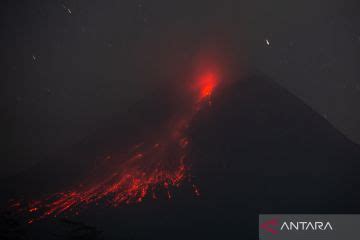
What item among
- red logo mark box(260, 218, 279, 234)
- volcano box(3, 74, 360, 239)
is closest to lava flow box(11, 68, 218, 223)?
volcano box(3, 74, 360, 239)

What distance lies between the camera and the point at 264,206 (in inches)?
1273

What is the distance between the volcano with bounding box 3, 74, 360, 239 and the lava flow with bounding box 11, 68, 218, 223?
134 centimetres

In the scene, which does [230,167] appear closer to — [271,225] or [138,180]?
[138,180]

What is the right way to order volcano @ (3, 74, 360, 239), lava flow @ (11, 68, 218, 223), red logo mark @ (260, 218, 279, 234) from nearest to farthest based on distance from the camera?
red logo mark @ (260, 218, 279, 234), volcano @ (3, 74, 360, 239), lava flow @ (11, 68, 218, 223)

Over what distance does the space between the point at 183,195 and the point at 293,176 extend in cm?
1324

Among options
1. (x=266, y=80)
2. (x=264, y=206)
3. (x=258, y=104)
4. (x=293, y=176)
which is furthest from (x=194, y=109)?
(x=264, y=206)

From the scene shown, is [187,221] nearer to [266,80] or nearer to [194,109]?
[194,109]

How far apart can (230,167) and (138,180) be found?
11.5m

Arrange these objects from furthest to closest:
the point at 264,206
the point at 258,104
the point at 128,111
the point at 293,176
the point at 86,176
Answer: the point at 128,111, the point at 258,104, the point at 86,176, the point at 293,176, the point at 264,206

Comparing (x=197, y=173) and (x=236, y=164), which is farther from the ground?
(x=236, y=164)

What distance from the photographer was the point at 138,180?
4075 cm

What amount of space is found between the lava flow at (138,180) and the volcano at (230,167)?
1336 millimetres

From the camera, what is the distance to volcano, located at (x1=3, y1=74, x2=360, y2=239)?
3055cm

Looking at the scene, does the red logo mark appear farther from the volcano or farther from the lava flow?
the lava flow
